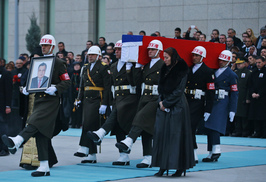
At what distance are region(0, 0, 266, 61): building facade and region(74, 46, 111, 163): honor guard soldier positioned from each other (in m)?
11.5

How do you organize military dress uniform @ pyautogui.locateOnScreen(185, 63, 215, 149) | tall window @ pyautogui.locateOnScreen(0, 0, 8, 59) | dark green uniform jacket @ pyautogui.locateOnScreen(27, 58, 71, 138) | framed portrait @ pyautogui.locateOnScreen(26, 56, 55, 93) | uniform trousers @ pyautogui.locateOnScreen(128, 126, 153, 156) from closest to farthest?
dark green uniform jacket @ pyautogui.locateOnScreen(27, 58, 71, 138)
framed portrait @ pyautogui.locateOnScreen(26, 56, 55, 93)
uniform trousers @ pyautogui.locateOnScreen(128, 126, 153, 156)
military dress uniform @ pyautogui.locateOnScreen(185, 63, 215, 149)
tall window @ pyautogui.locateOnScreen(0, 0, 8, 59)

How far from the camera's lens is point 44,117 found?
991 centimetres

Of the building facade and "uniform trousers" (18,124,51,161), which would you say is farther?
the building facade

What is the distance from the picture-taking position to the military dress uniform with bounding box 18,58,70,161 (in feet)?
32.0

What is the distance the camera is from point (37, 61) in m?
10.4

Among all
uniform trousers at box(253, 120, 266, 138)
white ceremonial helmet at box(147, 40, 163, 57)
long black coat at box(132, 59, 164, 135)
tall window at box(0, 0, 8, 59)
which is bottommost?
uniform trousers at box(253, 120, 266, 138)

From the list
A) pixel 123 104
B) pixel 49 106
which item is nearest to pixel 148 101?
pixel 123 104

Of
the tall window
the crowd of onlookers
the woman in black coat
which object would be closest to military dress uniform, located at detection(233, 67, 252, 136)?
the crowd of onlookers

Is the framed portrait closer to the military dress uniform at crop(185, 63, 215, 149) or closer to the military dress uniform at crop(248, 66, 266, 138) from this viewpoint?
the military dress uniform at crop(185, 63, 215, 149)

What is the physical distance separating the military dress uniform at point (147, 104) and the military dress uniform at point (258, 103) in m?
7.15

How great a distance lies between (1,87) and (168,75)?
4.61m

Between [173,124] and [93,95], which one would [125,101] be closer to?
[93,95]

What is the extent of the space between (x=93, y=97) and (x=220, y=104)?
2511 mm

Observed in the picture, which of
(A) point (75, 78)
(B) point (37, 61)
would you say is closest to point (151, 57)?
(B) point (37, 61)
